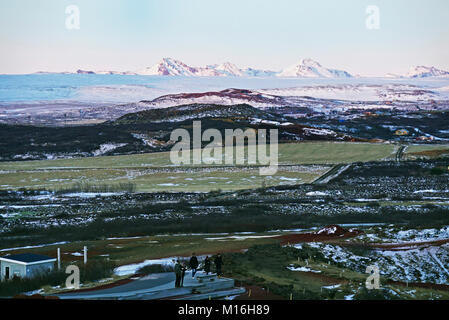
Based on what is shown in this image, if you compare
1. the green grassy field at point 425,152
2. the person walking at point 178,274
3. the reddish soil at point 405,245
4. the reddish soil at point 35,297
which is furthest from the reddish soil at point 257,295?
the green grassy field at point 425,152

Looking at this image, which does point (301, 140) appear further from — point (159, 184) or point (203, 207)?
point (203, 207)

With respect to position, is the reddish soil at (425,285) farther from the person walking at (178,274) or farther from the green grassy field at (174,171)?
the green grassy field at (174,171)

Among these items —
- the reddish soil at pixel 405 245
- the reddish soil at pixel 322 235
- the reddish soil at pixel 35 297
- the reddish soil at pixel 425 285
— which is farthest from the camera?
the reddish soil at pixel 322 235

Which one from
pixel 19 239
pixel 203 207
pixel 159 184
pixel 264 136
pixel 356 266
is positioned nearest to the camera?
pixel 356 266

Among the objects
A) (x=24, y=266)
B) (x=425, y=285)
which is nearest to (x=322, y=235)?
(x=425, y=285)

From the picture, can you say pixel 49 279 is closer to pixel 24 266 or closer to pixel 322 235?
pixel 24 266

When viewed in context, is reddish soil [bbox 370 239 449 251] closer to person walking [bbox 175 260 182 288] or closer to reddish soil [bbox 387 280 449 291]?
reddish soil [bbox 387 280 449 291]

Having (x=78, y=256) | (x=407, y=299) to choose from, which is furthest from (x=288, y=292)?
(x=78, y=256)
